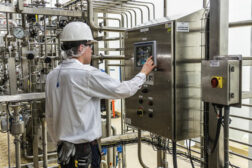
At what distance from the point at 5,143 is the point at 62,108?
13.9ft

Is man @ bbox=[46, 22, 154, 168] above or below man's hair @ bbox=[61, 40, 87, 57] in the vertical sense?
below

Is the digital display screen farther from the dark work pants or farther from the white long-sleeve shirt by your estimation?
the dark work pants

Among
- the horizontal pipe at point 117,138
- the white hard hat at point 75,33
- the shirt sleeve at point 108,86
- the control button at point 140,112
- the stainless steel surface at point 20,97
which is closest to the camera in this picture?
the shirt sleeve at point 108,86

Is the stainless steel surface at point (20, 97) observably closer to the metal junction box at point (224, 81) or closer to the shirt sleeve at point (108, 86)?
the shirt sleeve at point (108, 86)

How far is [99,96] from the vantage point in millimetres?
1799

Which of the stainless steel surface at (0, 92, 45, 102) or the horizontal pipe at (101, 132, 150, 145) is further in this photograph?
the horizontal pipe at (101, 132, 150, 145)

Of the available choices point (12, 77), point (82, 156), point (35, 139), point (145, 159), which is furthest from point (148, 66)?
point (145, 159)

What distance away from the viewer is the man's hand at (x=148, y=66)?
1.87 metres

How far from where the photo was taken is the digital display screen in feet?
6.42

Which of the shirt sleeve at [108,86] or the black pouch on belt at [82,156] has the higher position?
the shirt sleeve at [108,86]

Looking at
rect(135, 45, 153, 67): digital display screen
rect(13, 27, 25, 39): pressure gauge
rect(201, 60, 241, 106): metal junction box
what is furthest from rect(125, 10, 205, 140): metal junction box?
rect(13, 27, 25, 39): pressure gauge

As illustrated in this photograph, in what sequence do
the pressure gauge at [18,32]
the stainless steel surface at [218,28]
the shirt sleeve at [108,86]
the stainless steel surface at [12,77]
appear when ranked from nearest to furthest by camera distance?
the stainless steel surface at [218,28] → the shirt sleeve at [108,86] → the stainless steel surface at [12,77] → the pressure gauge at [18,32]

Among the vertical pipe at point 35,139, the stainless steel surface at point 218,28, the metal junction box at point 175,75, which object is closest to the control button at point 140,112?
the metal junction box at point 175,75

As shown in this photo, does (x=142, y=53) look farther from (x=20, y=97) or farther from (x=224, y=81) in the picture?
(x=20, y=97)
